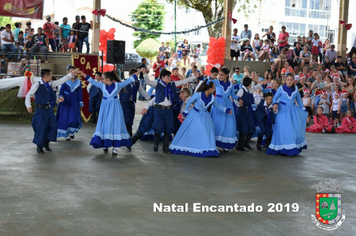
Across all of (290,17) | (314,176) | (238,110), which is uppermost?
(290,17)

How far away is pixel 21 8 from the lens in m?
16.3

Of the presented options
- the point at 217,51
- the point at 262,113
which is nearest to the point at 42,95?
the point at 262,113

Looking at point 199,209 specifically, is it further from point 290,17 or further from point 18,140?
point 290,17

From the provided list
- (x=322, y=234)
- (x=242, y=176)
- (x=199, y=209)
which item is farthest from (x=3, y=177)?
(x=322, y=234)

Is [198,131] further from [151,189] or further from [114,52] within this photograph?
[114,52]

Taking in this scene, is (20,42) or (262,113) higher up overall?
(20,42)

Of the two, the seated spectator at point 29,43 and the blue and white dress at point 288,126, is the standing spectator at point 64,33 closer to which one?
the seated spectator at point 29,43

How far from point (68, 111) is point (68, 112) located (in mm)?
24

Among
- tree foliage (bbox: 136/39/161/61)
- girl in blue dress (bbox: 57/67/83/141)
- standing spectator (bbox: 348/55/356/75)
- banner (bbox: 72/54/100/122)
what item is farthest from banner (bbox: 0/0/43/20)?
tree foliage (bbox: 136/39/161/61)

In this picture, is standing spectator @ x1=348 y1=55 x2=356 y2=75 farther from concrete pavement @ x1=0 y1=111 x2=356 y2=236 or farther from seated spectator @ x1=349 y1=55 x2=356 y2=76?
concrete pavement @ x1=0 y1=111 x2=356 y2=236

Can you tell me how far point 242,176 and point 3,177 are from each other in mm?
3503

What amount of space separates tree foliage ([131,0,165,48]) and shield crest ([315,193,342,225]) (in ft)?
156

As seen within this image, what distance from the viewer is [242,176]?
297 inches

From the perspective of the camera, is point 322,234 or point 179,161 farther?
point 179,161
